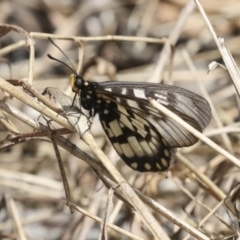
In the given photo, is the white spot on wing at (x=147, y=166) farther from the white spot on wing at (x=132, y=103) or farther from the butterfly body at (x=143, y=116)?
the white spot on wing at (x=132, y=103)

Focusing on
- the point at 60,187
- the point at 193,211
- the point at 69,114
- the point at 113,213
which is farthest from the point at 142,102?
the point at 60,187

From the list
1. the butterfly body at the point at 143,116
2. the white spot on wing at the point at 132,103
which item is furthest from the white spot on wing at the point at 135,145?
the white spot on wing at the point at 132,103

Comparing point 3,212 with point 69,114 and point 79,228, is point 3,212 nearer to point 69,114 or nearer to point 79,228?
point 79,228

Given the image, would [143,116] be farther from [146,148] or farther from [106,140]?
[106,140]

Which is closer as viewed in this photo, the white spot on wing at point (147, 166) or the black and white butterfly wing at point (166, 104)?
the black and white butterfly wing at point (166, 104)

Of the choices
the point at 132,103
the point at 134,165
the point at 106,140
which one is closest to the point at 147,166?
the point at 134,165

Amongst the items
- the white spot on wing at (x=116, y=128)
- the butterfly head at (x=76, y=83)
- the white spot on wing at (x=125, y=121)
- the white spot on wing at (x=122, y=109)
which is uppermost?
the butterfly head at (x=76, y=83)
